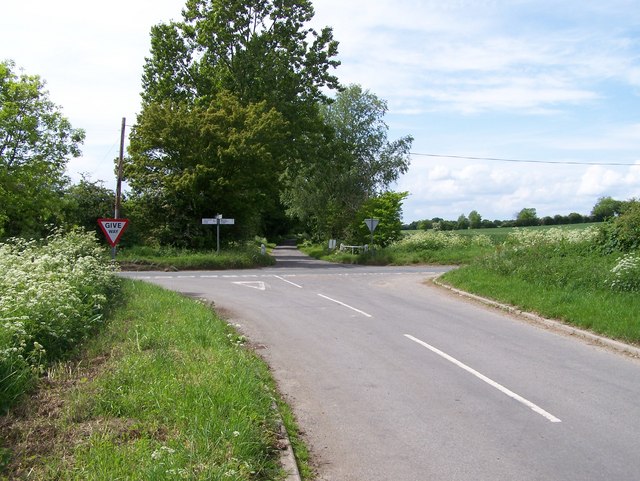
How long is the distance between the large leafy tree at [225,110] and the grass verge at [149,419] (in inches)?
1023

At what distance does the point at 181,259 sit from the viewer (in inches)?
1225

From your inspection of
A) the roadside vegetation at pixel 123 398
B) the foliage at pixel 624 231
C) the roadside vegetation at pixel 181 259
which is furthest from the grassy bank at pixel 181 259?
the roadside vegetation at pixel 123 398

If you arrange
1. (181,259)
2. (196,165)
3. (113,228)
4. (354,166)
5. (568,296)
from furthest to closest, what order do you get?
(354,166)
(196,165)
(181,259)
(113,228)
(568,296)

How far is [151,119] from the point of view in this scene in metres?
32.9

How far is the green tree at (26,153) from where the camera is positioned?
27.2 m

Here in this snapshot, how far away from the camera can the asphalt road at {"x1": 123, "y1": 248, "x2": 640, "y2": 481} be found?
5.07 m

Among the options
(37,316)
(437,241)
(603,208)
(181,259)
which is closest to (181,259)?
(181,259)

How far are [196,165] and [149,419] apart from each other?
2916 centimetres

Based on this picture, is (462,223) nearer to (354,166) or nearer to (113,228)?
(354,166)

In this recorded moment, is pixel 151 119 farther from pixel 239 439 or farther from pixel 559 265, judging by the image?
pixel 239 439

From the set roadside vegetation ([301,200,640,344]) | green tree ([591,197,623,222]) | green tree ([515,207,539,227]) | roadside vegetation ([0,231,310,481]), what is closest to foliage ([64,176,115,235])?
roadside vegetation ([301,200,640,344])

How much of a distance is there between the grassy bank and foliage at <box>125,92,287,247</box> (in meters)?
1.75

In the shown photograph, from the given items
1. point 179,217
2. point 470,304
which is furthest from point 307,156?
point 470,304

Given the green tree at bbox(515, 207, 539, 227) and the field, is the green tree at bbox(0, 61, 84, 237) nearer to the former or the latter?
the field
